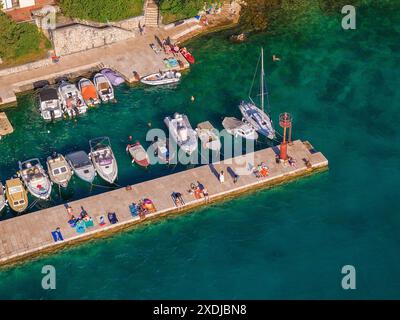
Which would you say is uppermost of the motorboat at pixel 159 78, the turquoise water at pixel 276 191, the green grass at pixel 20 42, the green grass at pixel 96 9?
the green grass at pixel 96 9

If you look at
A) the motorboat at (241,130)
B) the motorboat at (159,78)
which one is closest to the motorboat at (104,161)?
the motorboat at (159,78)

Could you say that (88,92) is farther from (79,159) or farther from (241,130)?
(241,130)

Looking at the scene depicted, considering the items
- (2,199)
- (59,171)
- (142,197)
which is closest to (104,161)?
(59,171)

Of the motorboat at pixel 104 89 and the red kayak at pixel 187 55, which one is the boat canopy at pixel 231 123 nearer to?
the red kayak at pixel 187 55

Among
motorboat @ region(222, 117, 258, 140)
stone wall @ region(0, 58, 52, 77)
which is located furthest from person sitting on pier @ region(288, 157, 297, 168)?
stone wall @ region(0, 58, 52, 77)

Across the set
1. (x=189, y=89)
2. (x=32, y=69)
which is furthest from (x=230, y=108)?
(x=32, y=69)

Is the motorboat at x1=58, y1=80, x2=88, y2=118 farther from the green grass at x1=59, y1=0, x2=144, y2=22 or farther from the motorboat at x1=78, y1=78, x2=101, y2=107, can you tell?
the green grass at x1=59, y1=0, x2=144, y2=22
